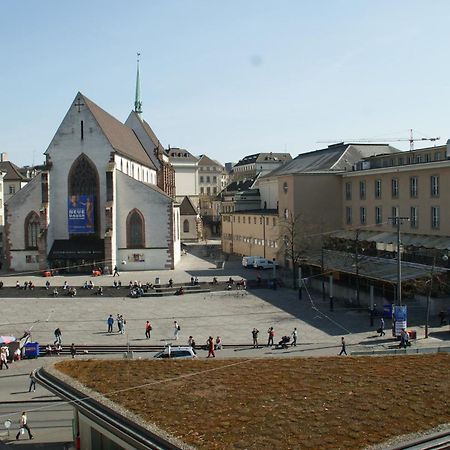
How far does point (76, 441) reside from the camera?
20234 mm

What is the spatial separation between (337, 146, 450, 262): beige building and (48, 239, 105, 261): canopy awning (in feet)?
86.9

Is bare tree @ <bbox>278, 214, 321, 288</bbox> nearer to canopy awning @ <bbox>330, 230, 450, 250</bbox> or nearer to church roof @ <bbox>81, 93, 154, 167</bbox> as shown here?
canopy awning @ <bbox>330, 230, 450, 250</bbox>

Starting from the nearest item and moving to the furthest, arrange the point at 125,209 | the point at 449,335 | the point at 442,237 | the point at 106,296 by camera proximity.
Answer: the point at 449,335, the point at 442,237, the point at 106,296, the point at 125,209

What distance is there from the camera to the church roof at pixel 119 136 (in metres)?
70.4

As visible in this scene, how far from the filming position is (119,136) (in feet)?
257

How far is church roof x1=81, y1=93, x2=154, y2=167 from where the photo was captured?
231ft

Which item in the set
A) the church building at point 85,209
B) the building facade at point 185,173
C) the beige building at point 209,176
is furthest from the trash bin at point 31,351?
the beige building at point 209,176

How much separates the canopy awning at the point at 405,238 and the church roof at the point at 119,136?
27.6 metres

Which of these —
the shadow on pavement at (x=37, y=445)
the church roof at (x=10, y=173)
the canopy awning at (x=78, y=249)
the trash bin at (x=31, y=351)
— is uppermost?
the church roof at (x=10, y=173)

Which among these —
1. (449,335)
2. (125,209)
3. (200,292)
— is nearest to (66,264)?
(125,209)

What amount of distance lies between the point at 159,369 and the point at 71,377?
9.47 ft

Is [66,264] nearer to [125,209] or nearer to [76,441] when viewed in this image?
[125,209]

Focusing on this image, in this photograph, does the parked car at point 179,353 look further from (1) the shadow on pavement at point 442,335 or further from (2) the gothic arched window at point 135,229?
(2) the gothic arched window at point 135,229

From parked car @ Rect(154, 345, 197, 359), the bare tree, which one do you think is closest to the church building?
the bare tree
